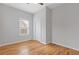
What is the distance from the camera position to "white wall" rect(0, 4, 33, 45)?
79.6 inches

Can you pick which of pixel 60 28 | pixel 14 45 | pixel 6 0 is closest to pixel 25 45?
pixel 14 45

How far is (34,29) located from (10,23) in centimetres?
79

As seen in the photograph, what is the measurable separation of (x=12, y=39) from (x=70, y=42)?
186cm

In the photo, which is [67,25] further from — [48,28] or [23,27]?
[23,27]

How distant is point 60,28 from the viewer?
102 inches

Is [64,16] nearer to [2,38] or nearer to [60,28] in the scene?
[60,28]

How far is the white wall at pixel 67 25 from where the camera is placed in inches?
85.5

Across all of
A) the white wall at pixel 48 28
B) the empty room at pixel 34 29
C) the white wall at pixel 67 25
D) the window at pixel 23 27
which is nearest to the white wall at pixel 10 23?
the empty room at pixel 34 29

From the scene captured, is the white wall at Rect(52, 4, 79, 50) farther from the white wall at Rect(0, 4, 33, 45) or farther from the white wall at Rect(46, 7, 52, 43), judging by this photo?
the white wall at Rect(0, 4, 33, 45)

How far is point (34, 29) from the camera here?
2443 mm

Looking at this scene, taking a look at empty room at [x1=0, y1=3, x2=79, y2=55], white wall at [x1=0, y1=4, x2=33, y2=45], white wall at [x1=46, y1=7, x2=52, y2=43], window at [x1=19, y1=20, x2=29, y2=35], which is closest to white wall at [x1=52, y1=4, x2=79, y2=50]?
empty room at [x1=0, y1=3, x2=79, y2=55]

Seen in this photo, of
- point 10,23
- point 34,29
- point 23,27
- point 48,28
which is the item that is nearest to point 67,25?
point 48,28

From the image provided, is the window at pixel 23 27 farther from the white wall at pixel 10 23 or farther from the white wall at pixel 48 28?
the white wall at pixel 48 28

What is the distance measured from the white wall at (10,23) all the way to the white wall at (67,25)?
1098 mm
